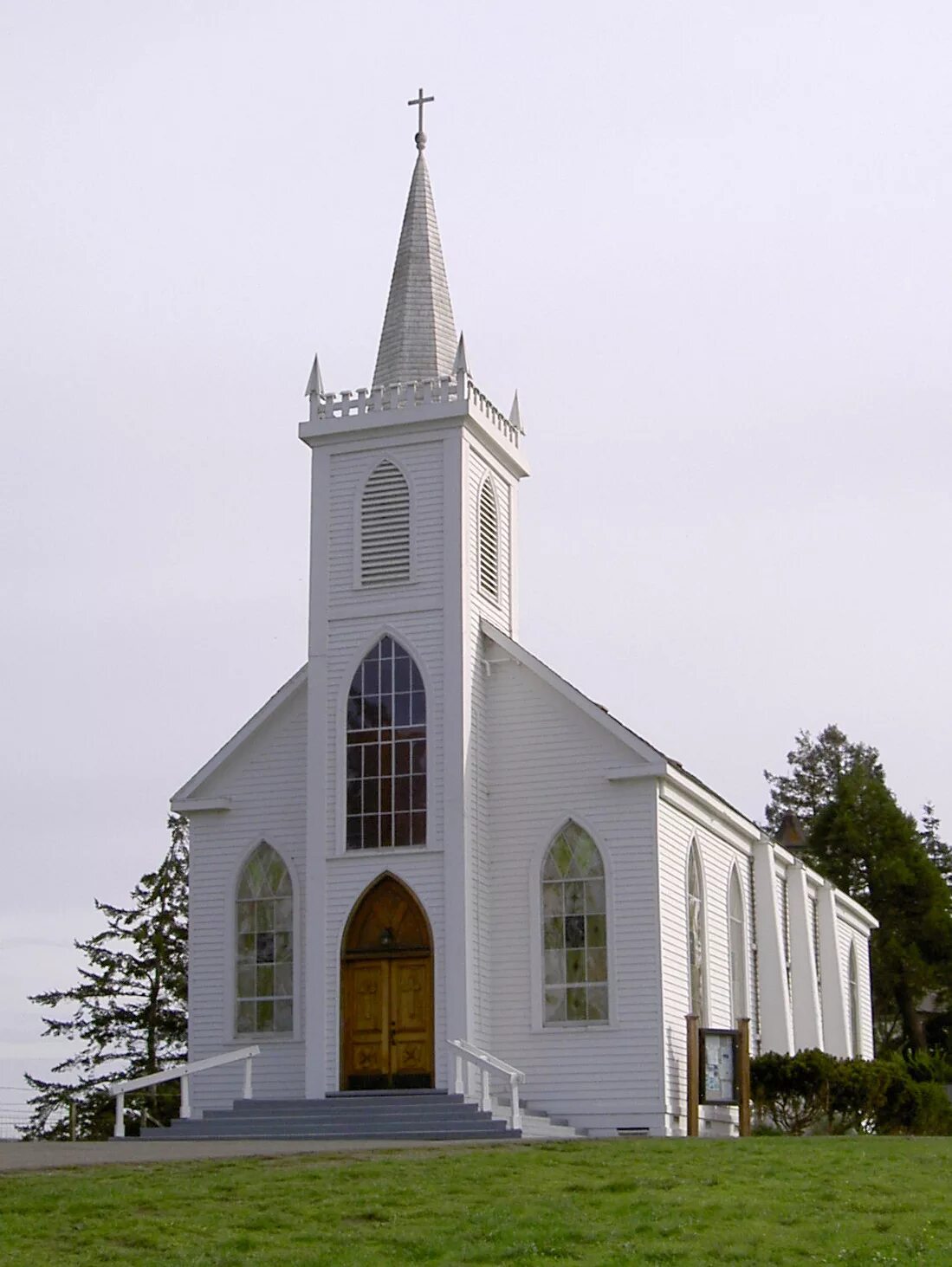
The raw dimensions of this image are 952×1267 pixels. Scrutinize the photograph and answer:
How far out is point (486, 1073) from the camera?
26719 mm

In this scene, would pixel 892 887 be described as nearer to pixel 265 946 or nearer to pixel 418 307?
pixel 418 307

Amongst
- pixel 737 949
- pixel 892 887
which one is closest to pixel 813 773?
pixel 892 887

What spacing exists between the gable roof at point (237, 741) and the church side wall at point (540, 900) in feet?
11.4

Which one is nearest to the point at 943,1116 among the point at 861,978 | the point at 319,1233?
the point at 861,978

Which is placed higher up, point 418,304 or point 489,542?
point 418,304

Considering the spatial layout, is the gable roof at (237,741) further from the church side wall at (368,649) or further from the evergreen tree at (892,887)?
the evergreen tree at (892,887)

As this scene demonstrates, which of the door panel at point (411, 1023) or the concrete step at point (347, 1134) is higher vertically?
the door panel at point (411, 1023)

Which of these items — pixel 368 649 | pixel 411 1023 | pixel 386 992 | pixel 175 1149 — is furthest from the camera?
pixel 368 649

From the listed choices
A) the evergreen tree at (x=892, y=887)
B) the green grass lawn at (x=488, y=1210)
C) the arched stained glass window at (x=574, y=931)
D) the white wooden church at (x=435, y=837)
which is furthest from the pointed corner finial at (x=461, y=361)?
the evergreen tree at (x=892, y=887)

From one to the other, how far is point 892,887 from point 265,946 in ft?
112

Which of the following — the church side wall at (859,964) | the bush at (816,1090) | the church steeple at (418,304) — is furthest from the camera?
the church side wall at (859,964)

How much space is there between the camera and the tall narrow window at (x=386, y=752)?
2947 cm

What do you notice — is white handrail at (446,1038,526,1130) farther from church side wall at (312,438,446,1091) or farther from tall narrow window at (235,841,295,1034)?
tall narrow window at (235,841,295,1034)

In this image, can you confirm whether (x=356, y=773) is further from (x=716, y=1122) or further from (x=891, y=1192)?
(x=891, y=1192)
